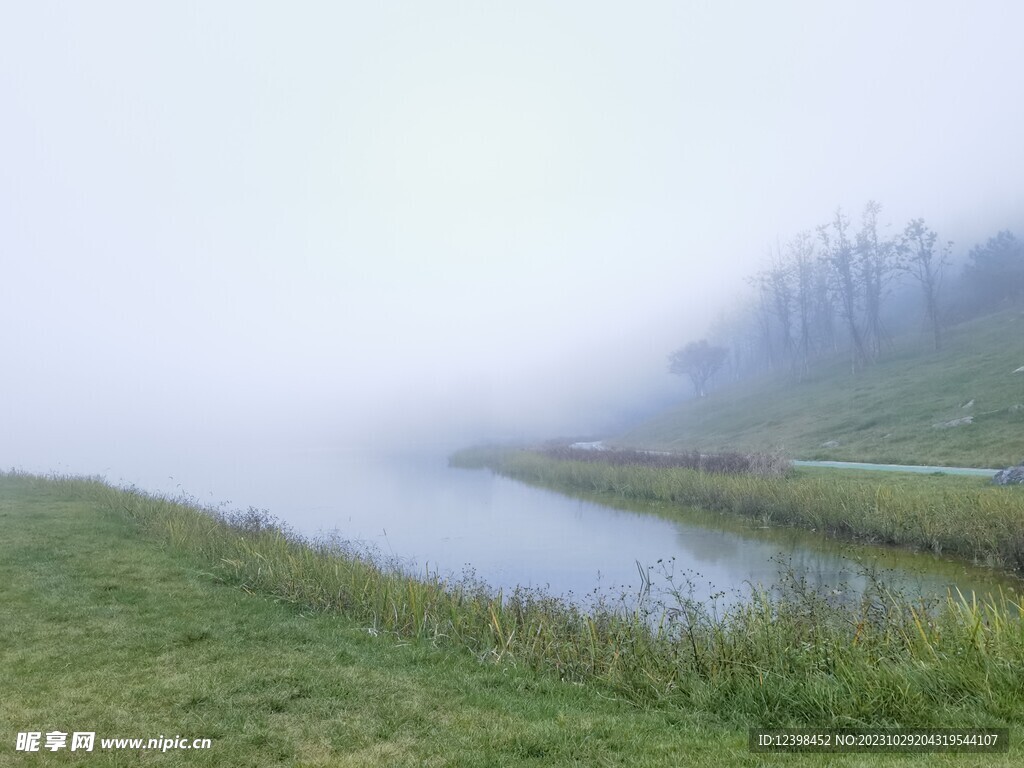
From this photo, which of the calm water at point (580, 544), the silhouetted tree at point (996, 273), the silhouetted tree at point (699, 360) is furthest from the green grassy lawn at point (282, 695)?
the silhouetted tree at point (699, 360)

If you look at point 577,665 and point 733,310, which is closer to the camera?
point 577,665

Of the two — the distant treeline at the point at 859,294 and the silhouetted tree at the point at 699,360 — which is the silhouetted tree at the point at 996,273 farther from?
the silhouetted tree at the point at 699,360

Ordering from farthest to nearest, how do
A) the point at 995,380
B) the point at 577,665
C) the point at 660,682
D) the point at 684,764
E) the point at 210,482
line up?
the point at 210,482 < the point at 995,380 < the point at 577,665 < the point at 660,682 < the point at 684,764

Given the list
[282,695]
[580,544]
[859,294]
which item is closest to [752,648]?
[282,695]

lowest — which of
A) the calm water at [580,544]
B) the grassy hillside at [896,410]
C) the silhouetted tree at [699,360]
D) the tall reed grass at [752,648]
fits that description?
the calm water at [580,544]

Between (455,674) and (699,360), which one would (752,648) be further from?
(699,360)

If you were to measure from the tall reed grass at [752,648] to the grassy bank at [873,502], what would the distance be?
11.9ft

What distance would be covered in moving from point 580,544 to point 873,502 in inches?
351

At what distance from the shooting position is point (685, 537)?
19.3 meters

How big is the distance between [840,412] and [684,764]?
164ft

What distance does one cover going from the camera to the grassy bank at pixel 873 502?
45.8 ft

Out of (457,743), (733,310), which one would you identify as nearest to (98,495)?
(457,743)

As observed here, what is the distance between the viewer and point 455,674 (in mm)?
6930

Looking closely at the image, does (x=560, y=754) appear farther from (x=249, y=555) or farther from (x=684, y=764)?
(x=249, y=555)
